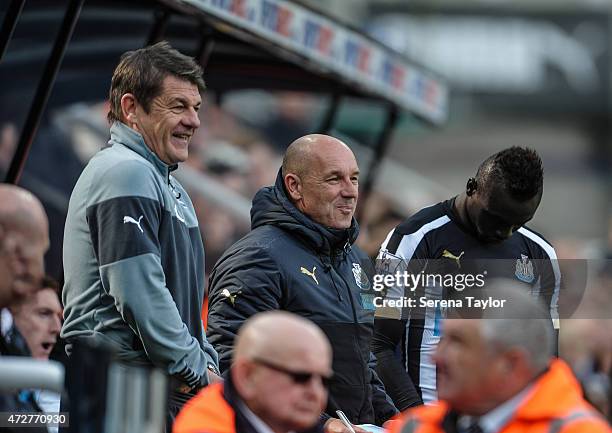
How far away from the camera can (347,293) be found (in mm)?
6230

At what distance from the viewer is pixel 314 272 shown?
6160 millimetres

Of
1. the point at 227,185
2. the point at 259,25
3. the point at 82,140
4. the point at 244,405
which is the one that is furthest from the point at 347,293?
the point at 227,185

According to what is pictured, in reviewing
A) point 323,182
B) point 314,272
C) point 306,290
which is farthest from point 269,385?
point 323,182

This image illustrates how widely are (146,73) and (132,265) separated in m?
0.83

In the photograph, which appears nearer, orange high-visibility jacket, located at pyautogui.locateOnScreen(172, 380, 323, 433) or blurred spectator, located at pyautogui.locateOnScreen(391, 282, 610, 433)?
blurred spectator, located at pyautogui.locateOnScreen(391, 282, 610, 433)

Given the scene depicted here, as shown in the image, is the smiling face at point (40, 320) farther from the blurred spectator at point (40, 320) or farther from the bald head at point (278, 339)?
the bald head at point (278, 339)

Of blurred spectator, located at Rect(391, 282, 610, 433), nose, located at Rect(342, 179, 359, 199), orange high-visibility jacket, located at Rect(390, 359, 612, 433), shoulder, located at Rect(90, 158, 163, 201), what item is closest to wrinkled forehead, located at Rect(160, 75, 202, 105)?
shoulder, located at Rect(90, 158, 163, 201)

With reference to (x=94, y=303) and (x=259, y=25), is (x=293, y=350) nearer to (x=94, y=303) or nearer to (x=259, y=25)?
(x=94, y=303)

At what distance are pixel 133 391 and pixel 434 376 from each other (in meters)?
2.14

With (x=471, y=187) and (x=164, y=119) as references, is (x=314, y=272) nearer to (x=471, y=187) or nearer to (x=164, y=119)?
(x=471, y=187)

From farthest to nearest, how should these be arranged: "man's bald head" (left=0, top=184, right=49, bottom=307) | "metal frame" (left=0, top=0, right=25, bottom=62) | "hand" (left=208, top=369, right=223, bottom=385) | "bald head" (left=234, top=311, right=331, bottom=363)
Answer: "metal frame" (left=0, top=0, right=25, bottom=62)
"hand" (left=208, top=369, right=223, bottom=385)
"man's bald head" (left=0, top=184, right=49, bottom=307)
"bald head" (left=234, top=311, right=331, bottom=363)

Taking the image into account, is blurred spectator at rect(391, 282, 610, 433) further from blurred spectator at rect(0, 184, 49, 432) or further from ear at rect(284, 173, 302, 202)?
ear at rect(284, 173, 302, 202)

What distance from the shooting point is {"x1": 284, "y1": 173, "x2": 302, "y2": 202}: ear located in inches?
251

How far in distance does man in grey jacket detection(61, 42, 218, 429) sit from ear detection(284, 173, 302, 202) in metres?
0.67
